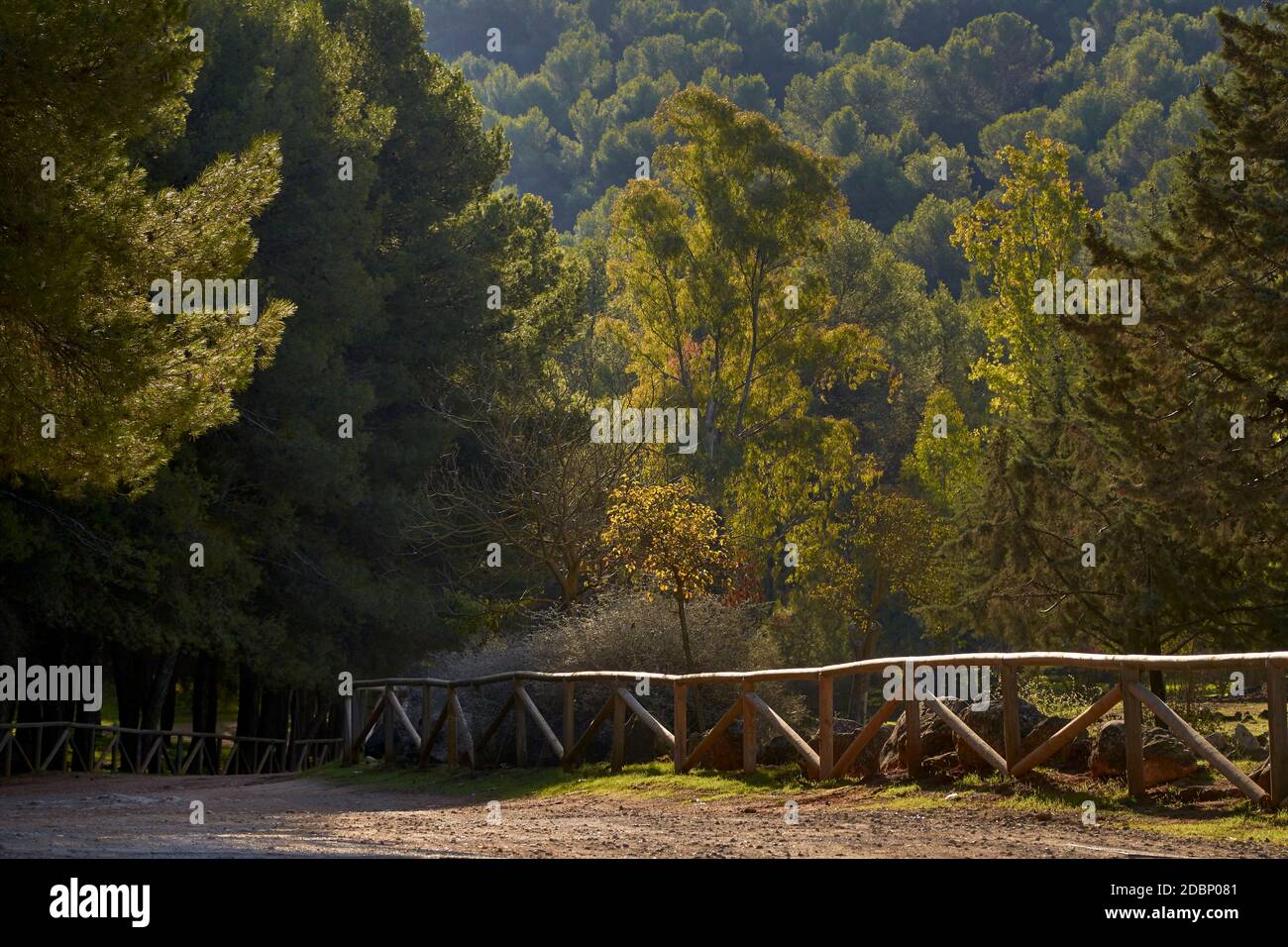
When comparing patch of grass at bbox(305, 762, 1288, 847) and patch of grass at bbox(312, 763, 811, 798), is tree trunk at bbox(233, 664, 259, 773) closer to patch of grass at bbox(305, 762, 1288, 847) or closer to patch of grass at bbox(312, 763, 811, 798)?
patch of grass at bbox(312, 763, 811, 798)

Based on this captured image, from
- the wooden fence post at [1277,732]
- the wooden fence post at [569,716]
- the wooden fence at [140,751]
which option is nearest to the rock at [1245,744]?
the wooden fence post at [1277,732]

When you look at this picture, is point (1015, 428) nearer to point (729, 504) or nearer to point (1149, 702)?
point (729, 504)

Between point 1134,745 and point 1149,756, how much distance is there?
263 millimetres

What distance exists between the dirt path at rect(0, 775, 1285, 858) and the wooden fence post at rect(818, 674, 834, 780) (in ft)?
1.87

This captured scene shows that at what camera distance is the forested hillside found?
14.6 metres

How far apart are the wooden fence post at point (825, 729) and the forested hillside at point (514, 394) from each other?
684 centimetres

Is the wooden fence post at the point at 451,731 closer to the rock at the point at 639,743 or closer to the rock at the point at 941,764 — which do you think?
the rock at the point at 639,743

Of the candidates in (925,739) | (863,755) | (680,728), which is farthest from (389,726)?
(925,739)

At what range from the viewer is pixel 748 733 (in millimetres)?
14062

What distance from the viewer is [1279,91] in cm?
2008

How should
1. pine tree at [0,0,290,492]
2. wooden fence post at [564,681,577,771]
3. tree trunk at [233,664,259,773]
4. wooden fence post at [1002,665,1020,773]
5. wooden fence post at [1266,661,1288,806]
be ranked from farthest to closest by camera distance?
tree trunk at [233,664,259,773] < wooden fence post at [564,681,577,771] < pine tree at [0,0,290,492] < wooden fence post at [1002,665,1020,773] < wooden fence post at [1266,661,1288,806]

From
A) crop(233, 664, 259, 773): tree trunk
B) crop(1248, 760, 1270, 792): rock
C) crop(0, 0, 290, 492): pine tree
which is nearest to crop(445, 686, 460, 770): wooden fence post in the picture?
crop(0, 0, 290, 492): pine tree

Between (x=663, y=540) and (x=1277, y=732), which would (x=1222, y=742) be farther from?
(x=663, y=540)

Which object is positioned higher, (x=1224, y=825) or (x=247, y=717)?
(x=1224, y=825)
